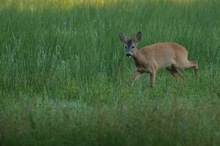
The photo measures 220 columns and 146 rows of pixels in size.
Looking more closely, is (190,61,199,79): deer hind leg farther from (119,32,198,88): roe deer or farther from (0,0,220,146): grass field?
(0,0,220,146): grass field

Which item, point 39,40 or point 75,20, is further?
point 75,20

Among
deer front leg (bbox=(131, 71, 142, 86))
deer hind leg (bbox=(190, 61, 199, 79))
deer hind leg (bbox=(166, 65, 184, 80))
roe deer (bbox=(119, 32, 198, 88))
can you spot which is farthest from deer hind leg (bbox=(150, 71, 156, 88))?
deer hind leg (bbox=(190, 61, 199, 79))

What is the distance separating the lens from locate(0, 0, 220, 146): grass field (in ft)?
23.2

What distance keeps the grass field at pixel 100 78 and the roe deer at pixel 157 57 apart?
0.16 meters

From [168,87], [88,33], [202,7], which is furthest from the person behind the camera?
[202,7]

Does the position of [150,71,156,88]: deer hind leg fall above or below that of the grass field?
below

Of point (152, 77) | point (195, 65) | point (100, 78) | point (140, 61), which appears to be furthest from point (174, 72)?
point (100, 78)

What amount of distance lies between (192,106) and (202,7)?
778 centimetres

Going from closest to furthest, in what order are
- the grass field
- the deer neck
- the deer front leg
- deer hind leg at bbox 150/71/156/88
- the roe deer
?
the grass field < deer hind leg at bbox 150/71/156/88 < the deer front leg < the roe deer < the deer neck

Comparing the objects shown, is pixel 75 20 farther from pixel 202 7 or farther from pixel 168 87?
pixel 168 87

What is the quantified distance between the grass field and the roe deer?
160mm

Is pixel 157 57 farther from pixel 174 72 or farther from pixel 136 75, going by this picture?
pixel 136 75

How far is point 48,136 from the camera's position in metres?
7.14

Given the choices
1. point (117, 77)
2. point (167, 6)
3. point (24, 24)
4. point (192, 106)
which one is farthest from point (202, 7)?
point (192, 106)
